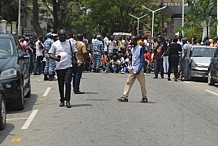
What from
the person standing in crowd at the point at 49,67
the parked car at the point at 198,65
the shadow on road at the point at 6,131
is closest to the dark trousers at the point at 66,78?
the shadow on road at the point at 6,131

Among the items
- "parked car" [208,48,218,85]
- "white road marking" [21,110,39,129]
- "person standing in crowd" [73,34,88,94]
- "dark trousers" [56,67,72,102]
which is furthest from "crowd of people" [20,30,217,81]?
"white road marking" [21,110,39,129]

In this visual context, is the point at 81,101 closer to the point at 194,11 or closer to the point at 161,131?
the point at 161,131

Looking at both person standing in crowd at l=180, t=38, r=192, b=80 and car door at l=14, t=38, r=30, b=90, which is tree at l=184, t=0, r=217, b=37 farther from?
car door at l=14, t=38, r=30, b=90

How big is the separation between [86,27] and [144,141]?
7696cm

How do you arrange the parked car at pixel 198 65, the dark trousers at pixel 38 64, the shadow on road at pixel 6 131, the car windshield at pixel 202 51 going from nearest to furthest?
1. the shadow on road at pixel 6 131
2. the parked car at pixel 198 65
3. the car windshield at pixel 202 51
4. the dark trousers at pixel 38 64

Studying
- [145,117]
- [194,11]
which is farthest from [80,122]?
[194,11]

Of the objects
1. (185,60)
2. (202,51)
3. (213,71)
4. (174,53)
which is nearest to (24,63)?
(213,71)

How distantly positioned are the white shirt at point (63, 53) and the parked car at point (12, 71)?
86 cm

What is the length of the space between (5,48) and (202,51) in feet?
Result: 39.4

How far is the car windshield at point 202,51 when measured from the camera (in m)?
24.0

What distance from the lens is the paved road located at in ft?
31.8

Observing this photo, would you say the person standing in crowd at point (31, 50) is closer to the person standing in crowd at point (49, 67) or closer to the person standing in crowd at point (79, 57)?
the person standing in crowd at point (49, 67)

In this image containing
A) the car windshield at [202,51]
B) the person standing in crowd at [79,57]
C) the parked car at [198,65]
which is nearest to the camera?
the person standing in crowd at [79,57]

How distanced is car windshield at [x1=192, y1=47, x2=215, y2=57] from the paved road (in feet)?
21.1
